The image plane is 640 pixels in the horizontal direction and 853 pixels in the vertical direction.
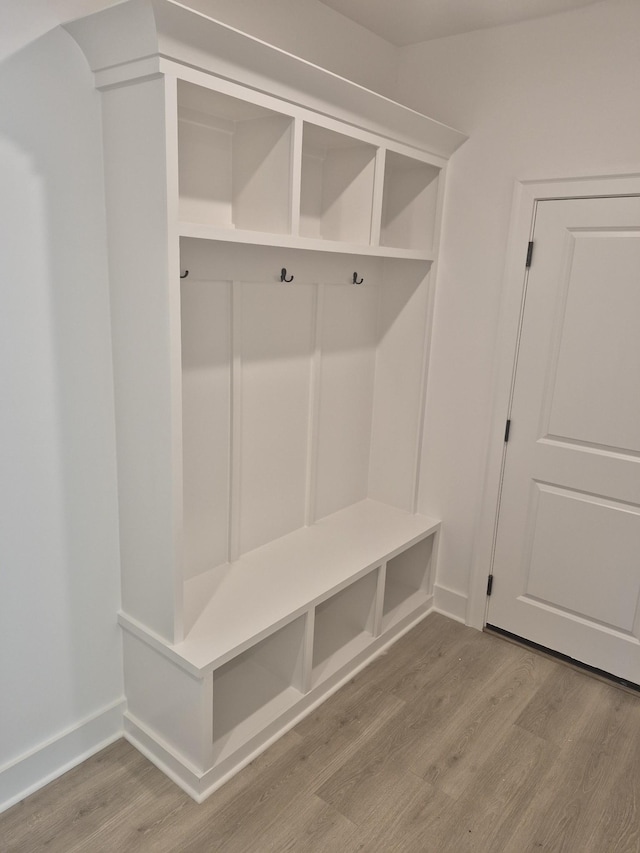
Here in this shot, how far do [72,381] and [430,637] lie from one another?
1940 mm

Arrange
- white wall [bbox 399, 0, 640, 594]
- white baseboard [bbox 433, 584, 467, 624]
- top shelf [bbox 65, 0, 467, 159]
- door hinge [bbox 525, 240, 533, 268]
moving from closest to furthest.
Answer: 1. top shelf [bbox 65, 0, 467, 159]
2. white wall [bbox 399, 0, 640, 594]
3. door hinge [bbox 525, 240, 533, 268]
4. white baseboard [bbox 433, 584, 467, 624]

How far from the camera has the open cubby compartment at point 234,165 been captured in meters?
1.97

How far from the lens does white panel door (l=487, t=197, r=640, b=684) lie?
2385 mm

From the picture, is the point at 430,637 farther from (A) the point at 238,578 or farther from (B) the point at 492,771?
(A) the point at 238,578

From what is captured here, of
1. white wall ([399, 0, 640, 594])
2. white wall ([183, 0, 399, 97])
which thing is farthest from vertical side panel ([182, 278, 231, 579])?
white wall ([399, 0, 640, 594])

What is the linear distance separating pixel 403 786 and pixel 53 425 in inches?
62.7

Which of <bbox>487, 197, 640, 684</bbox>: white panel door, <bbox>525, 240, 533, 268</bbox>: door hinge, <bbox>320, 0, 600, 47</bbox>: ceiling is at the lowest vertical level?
<bbox>487, 197, 640, 684</bbox>: white panel door

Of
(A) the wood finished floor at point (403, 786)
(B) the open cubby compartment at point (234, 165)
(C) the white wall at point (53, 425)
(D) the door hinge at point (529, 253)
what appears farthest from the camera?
(D) the door hinge at point (529, 253)

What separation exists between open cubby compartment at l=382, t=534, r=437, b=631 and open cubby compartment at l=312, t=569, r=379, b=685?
0.59ft

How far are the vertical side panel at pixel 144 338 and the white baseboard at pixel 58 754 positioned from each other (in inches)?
16.0

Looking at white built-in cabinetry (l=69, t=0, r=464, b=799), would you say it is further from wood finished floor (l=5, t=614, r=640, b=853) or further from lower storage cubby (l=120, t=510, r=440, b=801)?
wood finished floor (l=5, t=614, r=640, b=853)

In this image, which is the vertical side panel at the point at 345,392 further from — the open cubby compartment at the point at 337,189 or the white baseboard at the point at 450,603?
the white baseboard at the point at 450,603

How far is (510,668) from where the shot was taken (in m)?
2.67

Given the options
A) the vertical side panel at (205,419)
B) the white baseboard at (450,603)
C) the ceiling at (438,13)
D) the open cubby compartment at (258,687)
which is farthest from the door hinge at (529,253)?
the open cubby compartment at (258,687)
